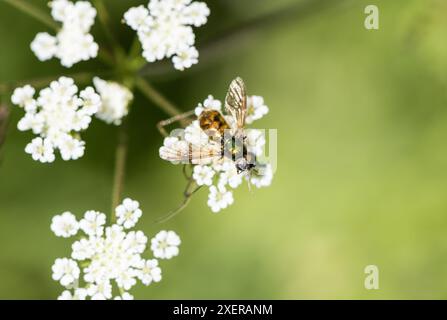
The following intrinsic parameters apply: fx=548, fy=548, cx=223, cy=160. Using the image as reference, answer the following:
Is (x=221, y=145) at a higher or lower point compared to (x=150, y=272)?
higher

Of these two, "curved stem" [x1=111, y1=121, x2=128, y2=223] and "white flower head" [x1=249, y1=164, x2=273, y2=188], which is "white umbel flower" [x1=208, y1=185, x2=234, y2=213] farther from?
"curved stem" [x1=111, y1=121, x2=128, y2=223]

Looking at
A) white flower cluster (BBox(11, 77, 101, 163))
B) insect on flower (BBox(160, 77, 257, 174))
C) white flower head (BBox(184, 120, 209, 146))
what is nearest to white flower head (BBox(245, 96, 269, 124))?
insect on flower (BBox(160, 77, 257, 174))

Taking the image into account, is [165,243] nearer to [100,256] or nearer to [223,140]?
[100,256]

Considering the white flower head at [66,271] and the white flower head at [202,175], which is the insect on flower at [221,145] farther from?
the white flower head at [66,271]

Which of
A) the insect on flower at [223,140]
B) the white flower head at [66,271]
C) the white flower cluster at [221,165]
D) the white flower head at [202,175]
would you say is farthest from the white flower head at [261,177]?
the white flower head at [66,271]

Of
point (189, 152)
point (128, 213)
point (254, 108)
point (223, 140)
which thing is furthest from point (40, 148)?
point (254, 108)
